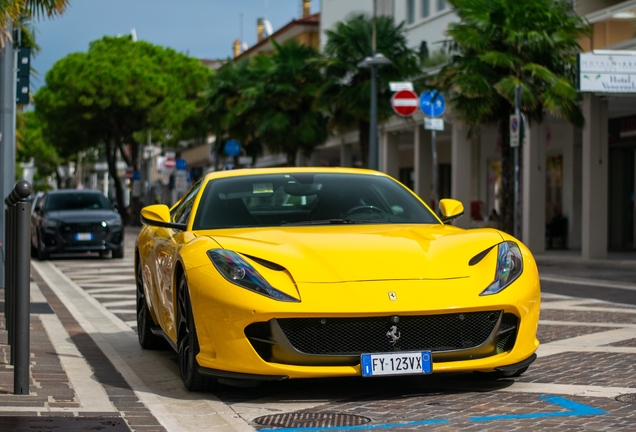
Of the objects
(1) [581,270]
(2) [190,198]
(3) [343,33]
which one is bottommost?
(1) [581,270]

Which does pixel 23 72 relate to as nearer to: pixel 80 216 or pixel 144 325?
pixel 80 216

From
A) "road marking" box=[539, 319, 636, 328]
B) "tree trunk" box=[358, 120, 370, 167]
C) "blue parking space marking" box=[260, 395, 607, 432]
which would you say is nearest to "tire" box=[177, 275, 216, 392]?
"blue parking space marking" box=[260, 395, 607, 432]

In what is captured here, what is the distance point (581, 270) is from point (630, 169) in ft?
32.3

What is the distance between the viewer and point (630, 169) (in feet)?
102

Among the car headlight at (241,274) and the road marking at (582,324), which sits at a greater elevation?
the car headlight at (241,274)

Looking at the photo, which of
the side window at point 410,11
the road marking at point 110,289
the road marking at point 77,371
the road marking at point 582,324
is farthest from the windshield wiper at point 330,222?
the side window at point 410,11

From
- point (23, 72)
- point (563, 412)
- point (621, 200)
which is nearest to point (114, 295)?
point (23, 72)

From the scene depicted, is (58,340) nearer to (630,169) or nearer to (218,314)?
(218,314)

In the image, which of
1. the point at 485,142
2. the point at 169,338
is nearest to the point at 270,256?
the point at 169,338

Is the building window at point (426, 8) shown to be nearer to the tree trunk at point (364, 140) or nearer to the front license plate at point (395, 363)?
the tree trunk at point (364, 140)

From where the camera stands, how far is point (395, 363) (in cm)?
606

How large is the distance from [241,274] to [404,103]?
22034 millimetres

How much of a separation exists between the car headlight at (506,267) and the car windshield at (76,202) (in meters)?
20.3

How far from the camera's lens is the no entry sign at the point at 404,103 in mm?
27797
